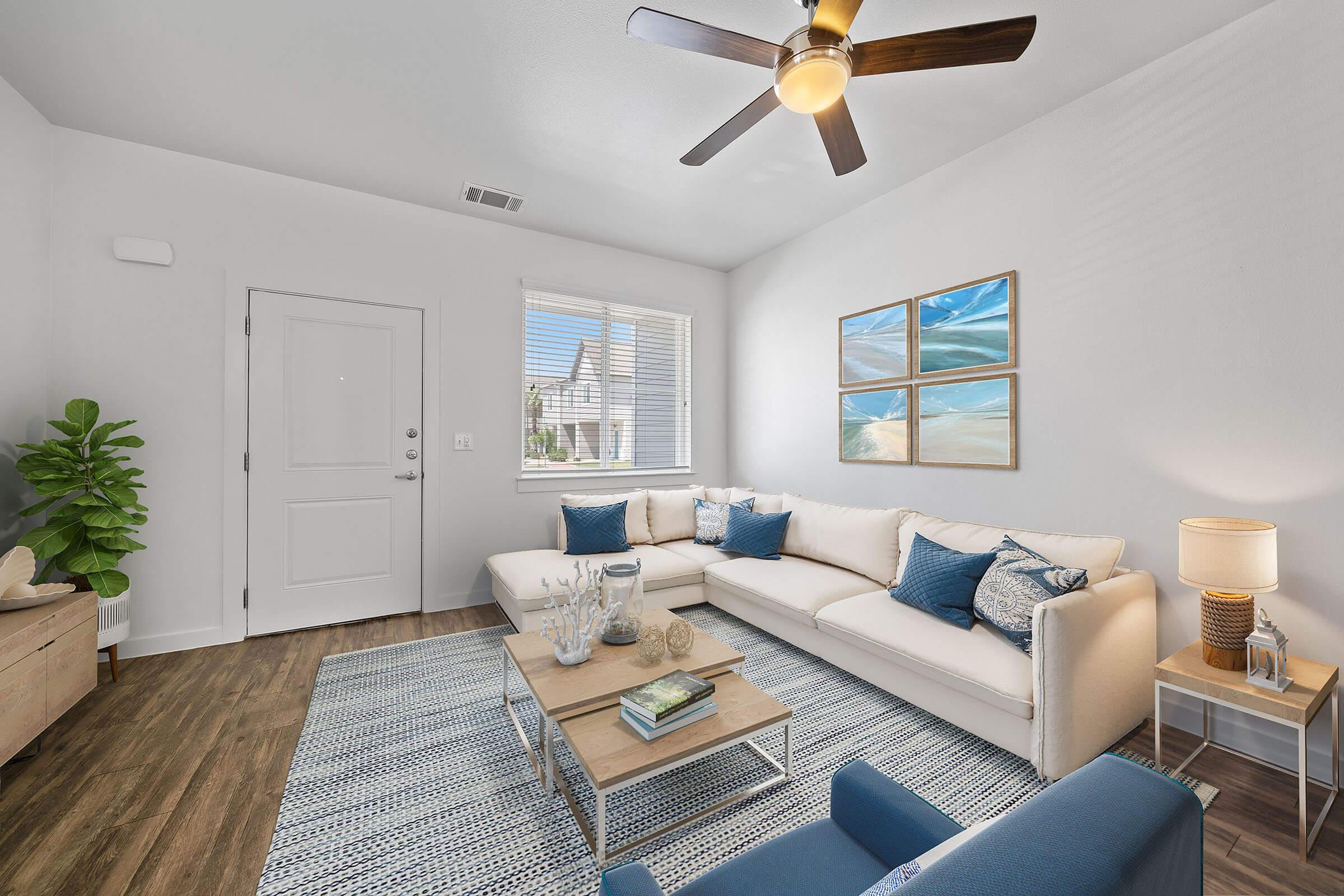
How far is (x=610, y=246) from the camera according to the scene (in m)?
4.39

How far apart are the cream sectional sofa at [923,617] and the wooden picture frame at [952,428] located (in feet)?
1.17

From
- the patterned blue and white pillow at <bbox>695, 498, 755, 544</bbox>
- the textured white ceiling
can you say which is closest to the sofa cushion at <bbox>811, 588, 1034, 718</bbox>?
the patterned blue and white pillow at <bbox>695, 498, 755, 544</bbox>

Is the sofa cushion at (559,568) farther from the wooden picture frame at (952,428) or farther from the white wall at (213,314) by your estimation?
the wooden picture frame at (952,428)

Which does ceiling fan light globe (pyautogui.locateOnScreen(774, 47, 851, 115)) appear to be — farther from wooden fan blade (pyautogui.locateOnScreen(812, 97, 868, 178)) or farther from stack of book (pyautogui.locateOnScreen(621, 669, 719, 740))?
stack of book (pyautogui.locateOnScreen(621, 669, 719, 740))

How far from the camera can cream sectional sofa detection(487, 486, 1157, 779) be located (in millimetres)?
1822

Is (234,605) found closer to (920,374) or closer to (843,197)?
(920,374)

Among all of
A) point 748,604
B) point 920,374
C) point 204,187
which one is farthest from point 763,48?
point 204,187

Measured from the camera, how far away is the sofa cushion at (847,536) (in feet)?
9.80

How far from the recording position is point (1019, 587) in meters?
2.11

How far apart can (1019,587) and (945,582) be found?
307 millimetres

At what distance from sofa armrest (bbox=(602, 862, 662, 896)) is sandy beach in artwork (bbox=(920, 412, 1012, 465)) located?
2716 millimetres

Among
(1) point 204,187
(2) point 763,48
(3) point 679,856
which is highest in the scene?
(1) point 204,187

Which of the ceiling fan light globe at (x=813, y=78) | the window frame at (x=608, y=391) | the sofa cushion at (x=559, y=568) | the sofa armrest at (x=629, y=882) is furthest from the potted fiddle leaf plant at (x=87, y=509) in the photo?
the ceiling fan light globe at (x=813, y=78)

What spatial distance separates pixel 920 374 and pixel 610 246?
2.62 metres
